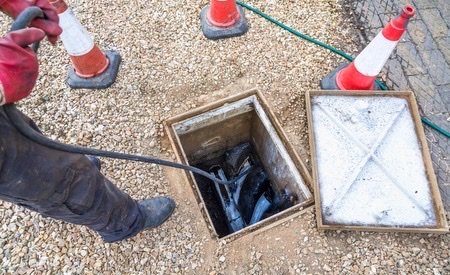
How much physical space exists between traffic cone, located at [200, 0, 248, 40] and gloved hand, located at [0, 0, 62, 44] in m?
1.68

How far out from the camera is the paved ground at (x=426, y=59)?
2.99m

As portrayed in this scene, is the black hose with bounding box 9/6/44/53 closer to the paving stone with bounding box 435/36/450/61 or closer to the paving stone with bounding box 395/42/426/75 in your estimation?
the paving stone with bounding box 395/42/426/75

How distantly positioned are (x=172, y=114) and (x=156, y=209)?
80 centimetres

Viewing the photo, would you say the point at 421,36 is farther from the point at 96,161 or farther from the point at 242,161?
the point at 96,161

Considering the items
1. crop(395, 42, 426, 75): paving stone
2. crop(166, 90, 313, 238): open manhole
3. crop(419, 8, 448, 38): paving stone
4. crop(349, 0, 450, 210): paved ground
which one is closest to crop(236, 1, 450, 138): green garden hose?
crop(349, 0, 450, 210): paved ground

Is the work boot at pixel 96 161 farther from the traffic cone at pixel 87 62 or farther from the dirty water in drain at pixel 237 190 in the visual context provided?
the dirty water in drain at pixel 237 190

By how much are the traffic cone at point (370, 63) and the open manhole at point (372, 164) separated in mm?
103

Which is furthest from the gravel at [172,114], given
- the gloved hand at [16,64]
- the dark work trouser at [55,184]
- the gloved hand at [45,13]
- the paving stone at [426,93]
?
the gloved hand at [16,64]

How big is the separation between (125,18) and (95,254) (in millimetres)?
2063

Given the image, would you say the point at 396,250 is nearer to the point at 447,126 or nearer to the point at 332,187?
the point at 332,187

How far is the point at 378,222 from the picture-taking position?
2592 mm

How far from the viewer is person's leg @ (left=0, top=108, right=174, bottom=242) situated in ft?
5.38

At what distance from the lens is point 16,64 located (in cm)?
153

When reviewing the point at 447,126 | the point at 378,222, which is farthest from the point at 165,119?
the point at 447,126
